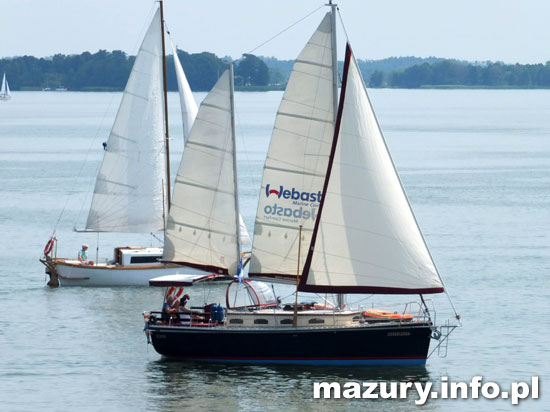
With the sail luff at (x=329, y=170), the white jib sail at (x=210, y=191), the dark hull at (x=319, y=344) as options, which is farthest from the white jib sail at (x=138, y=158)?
the sail luff at (x=329, y=170)

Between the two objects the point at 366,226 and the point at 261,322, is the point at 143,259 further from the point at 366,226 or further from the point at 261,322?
the point at 366,226

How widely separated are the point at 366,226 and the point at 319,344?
14.6ft

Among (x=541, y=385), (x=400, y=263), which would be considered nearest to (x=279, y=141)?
(x=400, y=263)

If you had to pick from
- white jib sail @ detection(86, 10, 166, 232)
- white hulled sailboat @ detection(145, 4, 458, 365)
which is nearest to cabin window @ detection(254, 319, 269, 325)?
white hulled sailboat @ detection(145, 4, 458, 365)

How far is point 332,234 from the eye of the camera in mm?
44812

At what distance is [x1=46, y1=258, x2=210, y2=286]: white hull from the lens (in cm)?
6425

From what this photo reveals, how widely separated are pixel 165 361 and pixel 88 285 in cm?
1884

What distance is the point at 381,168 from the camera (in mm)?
44781

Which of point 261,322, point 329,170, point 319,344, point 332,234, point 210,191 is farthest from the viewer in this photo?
point 210,191

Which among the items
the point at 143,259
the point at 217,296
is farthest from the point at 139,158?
the point at 217,296

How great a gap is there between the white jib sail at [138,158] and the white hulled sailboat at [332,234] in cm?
2176

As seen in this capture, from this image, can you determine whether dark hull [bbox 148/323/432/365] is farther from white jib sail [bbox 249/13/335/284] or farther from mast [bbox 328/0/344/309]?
mast [bbox 328/0/344/309]

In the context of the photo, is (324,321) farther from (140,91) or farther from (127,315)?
(140,91)

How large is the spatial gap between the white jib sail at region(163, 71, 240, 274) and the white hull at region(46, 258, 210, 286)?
1356cm
